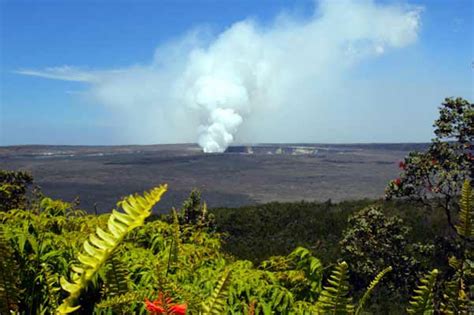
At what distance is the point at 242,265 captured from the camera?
12.7ft

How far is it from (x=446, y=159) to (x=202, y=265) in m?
9.72

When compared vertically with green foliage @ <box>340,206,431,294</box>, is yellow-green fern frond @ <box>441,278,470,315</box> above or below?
above

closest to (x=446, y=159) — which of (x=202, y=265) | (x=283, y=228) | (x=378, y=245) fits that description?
(x=378, y=245)

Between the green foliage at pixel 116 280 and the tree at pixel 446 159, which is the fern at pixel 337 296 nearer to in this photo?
the green foliage at pixel 116 280

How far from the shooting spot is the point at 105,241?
53 centimetres

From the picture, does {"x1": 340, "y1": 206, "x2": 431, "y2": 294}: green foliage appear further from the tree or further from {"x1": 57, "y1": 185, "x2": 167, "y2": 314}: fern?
{"x1": 57, "y1": 185, "x2": 167, "y2": 314}: fern

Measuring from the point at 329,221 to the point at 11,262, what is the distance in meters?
26.2

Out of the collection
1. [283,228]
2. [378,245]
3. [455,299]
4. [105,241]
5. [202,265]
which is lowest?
[283,228]

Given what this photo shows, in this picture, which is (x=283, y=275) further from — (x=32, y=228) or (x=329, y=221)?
(x=329, y=221)

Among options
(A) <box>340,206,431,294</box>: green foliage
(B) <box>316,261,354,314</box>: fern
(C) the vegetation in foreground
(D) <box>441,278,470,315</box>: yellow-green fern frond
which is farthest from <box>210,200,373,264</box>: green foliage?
(B) <box>316,261,354,314</box>: fern

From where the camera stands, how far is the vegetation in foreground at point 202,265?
74cm

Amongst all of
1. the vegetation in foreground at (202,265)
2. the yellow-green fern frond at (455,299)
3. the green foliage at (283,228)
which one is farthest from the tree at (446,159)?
the yellow-green fern frond at (455,299)

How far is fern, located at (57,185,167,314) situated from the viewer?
516 millimetres

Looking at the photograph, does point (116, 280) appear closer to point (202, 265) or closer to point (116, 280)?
point (116, 280)
